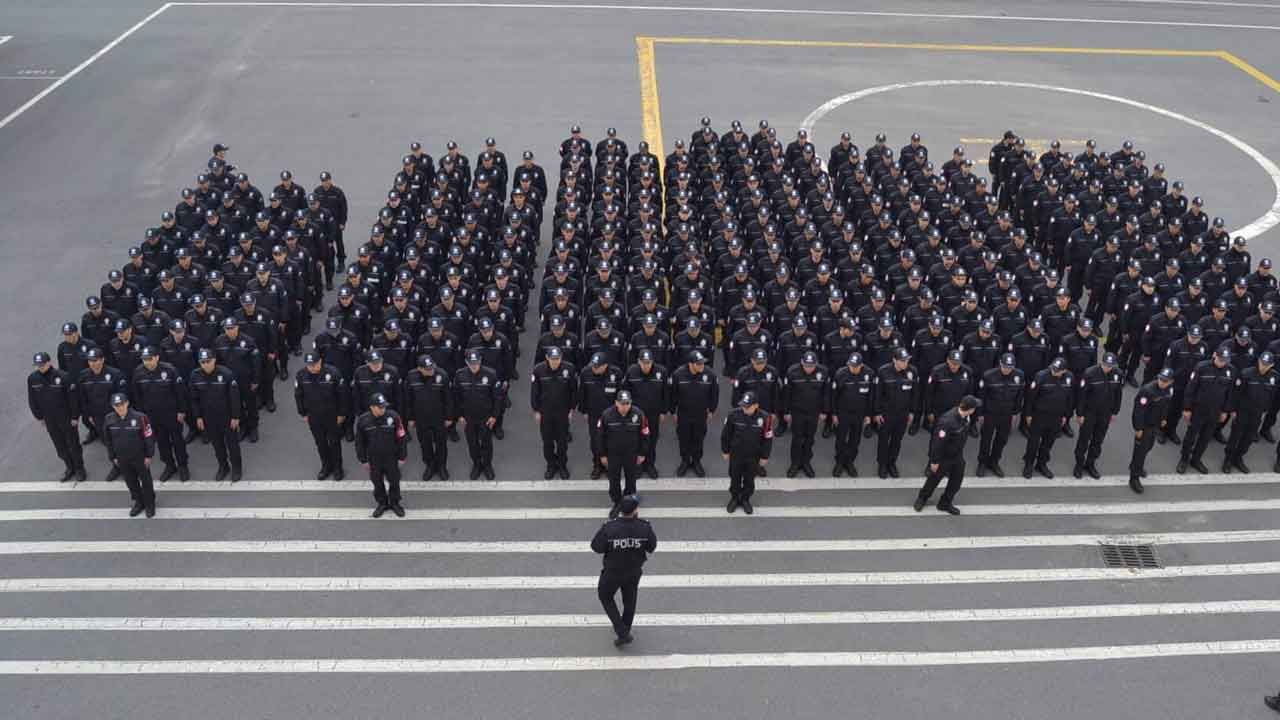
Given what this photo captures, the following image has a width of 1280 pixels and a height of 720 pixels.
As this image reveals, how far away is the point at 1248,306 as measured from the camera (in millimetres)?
13992

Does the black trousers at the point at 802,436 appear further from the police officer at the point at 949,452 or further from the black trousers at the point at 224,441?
the black trousers at the point at 224,441

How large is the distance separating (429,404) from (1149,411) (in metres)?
8.32

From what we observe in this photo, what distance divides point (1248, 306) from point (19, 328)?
704 inches

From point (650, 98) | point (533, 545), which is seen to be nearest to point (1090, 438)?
point (533, 545)

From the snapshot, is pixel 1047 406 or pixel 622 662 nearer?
pixel 622 662

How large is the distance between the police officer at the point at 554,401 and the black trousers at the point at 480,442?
2.09 ft

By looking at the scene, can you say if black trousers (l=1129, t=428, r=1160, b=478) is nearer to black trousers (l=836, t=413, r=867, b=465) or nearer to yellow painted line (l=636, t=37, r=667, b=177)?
black trousers (l=836, t=413, r=867, b=465)

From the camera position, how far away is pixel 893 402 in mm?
11836

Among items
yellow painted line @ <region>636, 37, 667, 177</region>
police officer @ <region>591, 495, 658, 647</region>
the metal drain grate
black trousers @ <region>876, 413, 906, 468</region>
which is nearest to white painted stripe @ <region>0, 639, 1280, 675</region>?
police officer @ <region>591, 495, 658, 647</region>

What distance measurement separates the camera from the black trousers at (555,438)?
11844mm

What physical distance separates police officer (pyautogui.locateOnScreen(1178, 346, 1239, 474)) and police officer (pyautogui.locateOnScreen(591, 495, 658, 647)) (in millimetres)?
7385

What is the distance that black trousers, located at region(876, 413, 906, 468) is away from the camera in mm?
11953

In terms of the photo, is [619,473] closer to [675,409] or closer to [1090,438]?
[675,409]

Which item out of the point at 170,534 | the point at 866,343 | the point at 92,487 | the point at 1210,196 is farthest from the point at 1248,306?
the point at 92,487
